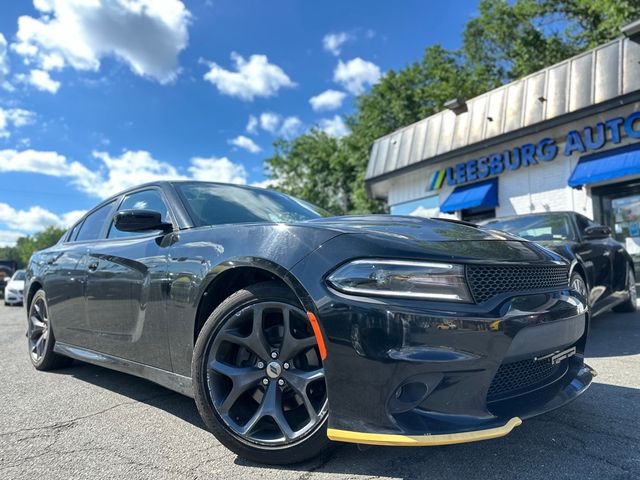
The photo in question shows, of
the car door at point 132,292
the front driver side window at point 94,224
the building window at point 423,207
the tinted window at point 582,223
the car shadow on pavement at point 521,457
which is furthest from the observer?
the building window at point 423,207

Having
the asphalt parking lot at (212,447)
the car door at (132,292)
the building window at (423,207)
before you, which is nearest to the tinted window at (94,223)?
the car door at (132,292)

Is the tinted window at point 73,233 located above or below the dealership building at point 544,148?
below

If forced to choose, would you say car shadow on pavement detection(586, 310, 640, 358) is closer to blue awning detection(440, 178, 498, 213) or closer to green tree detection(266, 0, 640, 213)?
blue awning detection(440, 178, 498, 213)

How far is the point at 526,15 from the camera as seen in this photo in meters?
18.5

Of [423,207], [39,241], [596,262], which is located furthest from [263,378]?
[39,241]

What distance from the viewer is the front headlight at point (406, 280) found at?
1.82 m

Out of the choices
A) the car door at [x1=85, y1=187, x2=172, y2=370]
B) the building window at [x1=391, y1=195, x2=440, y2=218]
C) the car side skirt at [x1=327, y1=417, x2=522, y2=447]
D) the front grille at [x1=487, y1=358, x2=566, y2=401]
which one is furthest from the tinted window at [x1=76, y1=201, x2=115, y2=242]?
the building window at [x1=391, y1=195, x2=440, y2=218]

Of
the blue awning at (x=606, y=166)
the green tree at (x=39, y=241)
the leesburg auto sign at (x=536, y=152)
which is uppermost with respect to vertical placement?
the leesburg auto sign at (x=536, y=152)

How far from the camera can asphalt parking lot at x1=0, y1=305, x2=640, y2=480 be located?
1973mm

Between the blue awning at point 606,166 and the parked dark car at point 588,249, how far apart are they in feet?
12.4

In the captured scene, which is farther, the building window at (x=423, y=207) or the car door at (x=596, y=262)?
the building window at (x=423, y=207)

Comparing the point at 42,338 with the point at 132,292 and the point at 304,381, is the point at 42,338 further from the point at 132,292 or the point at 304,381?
the point at 304,381

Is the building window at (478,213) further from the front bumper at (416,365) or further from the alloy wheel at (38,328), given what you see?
the front bumper at (416,365)

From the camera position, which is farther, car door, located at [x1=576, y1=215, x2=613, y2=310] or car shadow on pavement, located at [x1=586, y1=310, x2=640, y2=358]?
car door, located at [x1=576, y1=215, x2=613, y2=310]
